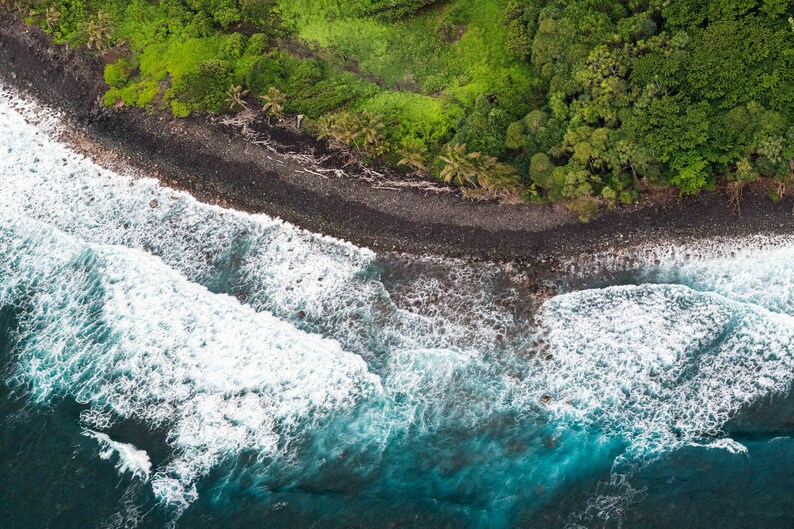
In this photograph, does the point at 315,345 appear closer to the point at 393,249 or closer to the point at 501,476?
the point at 393,249

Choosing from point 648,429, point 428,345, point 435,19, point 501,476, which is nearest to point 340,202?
point 428,345

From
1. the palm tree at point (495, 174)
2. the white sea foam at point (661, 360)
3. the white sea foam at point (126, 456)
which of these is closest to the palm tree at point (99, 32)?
A: the white sea foam at point (126, 456)

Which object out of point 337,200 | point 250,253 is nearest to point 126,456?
point 250,253

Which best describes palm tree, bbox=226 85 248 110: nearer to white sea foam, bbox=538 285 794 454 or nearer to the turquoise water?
the turquoise water

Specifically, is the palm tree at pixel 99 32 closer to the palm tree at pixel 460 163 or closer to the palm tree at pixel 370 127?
the palm tree at pixel 370 127

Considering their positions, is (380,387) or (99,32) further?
(99,32)

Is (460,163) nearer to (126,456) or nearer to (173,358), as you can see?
(173,358)
